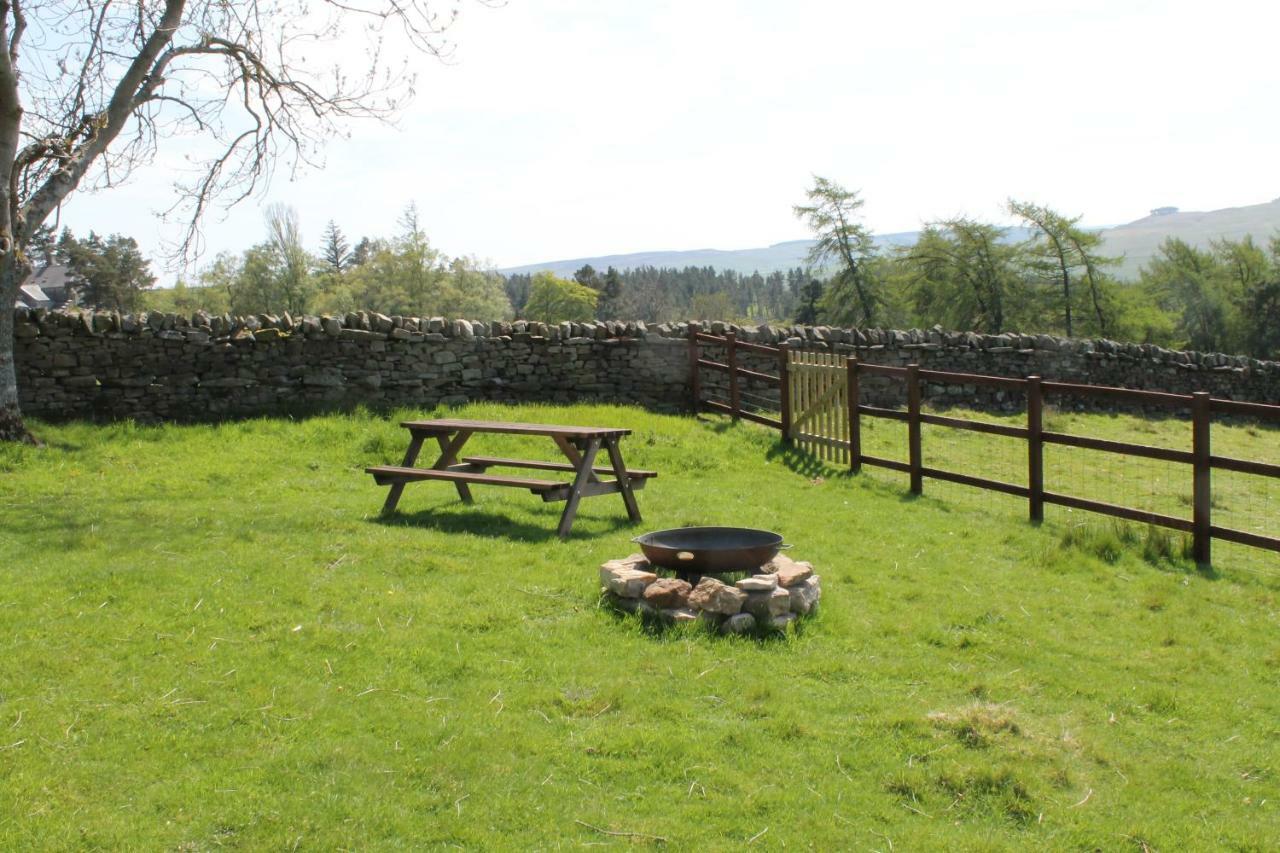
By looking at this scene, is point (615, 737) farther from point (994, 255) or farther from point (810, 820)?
point (994, 255)

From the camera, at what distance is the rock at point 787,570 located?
18.6 feet

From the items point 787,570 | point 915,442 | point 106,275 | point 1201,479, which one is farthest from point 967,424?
point 106,275

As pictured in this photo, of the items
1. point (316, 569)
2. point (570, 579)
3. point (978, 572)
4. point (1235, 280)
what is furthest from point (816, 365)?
point (1235, 280)

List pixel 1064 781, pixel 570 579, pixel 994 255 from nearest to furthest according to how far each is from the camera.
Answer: pixel 1064 781 → pixel 570 579 → pixel 994 255

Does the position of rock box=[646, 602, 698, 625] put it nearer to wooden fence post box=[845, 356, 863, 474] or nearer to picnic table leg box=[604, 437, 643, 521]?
picnic table leg box=[604, 437, 643, 521]

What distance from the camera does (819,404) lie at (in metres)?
11.6

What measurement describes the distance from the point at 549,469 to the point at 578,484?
29.6 inches

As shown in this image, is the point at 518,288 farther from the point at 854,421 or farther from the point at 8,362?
the point at 854,421

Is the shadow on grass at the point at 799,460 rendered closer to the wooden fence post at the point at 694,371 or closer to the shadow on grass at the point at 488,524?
the wooden fence post at the point at 694,371

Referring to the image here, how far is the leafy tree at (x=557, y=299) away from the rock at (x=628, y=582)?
70.7 meters

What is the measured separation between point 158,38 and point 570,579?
9122mm

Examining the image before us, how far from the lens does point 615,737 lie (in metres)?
4.16

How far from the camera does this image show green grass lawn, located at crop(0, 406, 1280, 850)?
141 inches

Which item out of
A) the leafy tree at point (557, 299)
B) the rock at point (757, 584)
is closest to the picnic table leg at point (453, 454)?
the rock at point (757, 584)
